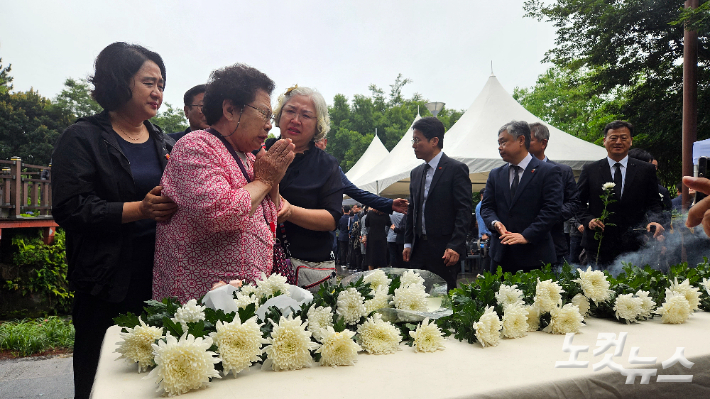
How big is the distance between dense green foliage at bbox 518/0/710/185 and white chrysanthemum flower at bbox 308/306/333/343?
11.4 m

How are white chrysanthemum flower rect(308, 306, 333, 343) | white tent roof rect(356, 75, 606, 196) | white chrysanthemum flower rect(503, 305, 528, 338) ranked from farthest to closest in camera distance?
white tent roof rect(356, 75, 606, 196) → white chrysanthemum flower rect(503, 305, 528, 338) → white chrysanthemum flower rect(308, 306, 333, 343)

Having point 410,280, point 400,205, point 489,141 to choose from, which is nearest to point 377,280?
point 410,280

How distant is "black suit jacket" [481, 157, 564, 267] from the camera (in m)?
3.88

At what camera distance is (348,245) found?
645 inches

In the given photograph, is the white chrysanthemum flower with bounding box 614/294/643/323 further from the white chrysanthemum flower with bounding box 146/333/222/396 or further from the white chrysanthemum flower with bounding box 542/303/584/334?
the white chrysanthemum flower with bounding box 146/333/222/396

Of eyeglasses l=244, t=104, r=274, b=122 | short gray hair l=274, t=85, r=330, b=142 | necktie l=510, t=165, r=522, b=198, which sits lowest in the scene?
necktie l=510, t=165, r=522, b=198

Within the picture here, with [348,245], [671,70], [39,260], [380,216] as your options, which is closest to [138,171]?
[39,260]

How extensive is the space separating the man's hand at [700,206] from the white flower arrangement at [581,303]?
0.50 meters

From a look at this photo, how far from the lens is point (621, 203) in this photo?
14.5ft

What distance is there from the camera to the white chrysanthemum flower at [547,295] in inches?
70.5

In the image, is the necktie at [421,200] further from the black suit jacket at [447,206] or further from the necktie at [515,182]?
the necktie at [515,182]

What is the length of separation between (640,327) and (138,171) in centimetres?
228

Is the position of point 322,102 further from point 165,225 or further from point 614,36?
point 614,36

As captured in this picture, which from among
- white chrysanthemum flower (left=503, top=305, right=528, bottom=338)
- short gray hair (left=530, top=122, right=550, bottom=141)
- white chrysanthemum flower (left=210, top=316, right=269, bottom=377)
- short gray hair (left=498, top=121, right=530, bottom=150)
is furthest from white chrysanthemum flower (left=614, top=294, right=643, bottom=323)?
short gray hair (left=530, top=122, right=550, bottom=141)
